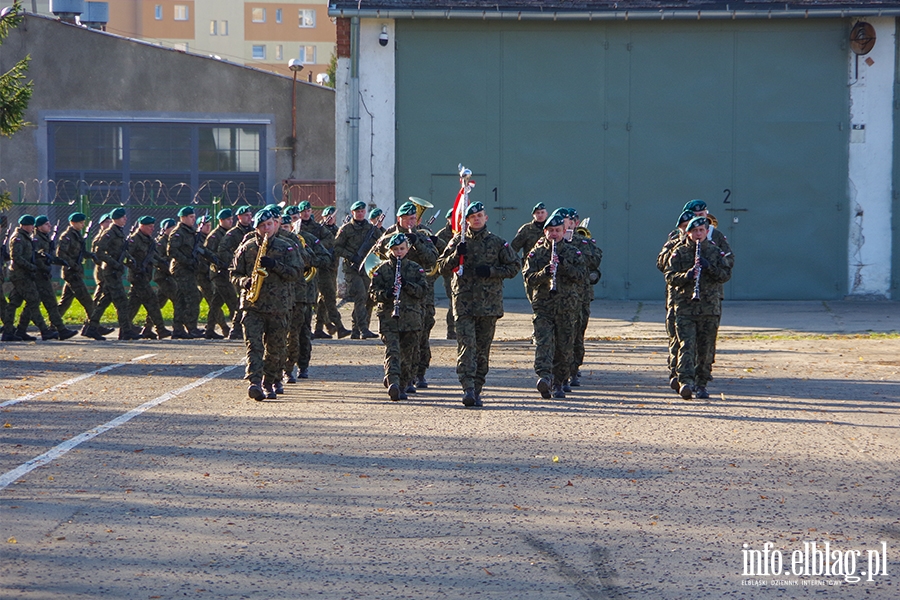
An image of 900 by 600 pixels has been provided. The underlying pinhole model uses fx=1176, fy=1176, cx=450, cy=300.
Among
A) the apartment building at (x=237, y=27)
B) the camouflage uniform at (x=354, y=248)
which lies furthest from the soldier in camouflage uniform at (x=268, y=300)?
the apartment building at (x=237, y=27)

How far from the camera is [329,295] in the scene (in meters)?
17.8

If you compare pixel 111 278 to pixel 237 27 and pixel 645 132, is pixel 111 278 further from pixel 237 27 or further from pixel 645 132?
pixel 237 27

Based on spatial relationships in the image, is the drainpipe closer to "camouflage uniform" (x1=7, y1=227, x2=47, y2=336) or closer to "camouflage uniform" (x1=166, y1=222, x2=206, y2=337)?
"camouflage uniform" (x1=166, y1=222, x2=206, y2=337)

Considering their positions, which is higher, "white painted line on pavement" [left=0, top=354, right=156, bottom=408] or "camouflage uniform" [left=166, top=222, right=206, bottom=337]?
"camouflage uniform" [left=166, top=222, right=206, bottom=337]

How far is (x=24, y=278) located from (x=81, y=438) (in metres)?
9.18

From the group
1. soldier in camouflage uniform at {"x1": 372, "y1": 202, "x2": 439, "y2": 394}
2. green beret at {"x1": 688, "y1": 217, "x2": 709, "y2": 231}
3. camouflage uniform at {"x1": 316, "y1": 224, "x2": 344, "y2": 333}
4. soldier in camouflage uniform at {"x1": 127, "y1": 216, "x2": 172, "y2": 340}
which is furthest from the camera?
soldier in camouflage uniform at {"x1": 127, "y1": 216, "x2": 172, "y2": 340}

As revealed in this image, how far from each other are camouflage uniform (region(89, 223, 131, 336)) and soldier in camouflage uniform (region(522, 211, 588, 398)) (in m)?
8.62

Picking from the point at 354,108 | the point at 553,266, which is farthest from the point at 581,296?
the point at 354,108

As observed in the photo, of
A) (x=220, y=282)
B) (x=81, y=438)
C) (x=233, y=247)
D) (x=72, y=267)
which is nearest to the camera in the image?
(x=81, y=438)

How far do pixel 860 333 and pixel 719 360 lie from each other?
14.7ft

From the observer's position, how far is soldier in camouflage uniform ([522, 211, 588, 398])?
1214 cm

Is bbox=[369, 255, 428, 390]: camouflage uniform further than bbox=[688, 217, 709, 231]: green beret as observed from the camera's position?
No

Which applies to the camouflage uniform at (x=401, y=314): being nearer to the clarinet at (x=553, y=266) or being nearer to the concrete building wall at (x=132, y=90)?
the clarinet at (x=553, y=266)

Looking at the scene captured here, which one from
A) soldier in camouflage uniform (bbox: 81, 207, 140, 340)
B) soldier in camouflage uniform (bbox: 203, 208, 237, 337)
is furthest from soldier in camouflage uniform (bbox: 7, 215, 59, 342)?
soldier in camouflage uniform (bbox: 203, 208, 237, 337)
